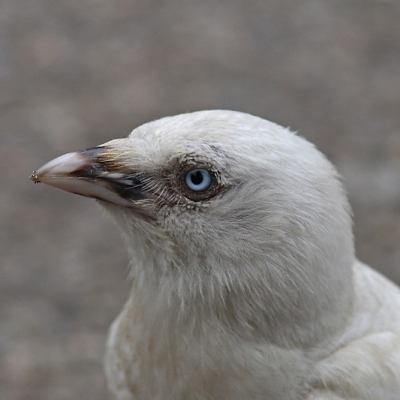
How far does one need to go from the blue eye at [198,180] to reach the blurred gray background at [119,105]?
3171mm

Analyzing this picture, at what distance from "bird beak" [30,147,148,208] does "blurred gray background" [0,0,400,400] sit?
9.95 ft

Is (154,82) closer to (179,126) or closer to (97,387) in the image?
(97,387)

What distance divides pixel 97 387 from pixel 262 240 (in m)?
3.26

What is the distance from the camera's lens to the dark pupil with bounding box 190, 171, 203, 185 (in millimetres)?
2635

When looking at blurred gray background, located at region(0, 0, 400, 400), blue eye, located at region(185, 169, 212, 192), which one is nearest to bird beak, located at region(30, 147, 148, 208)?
blue eye, located at region(185, 169, 212, 192)

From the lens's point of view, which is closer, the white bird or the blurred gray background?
the white bird

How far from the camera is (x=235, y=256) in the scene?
104 inches

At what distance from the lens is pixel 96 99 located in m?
7.92

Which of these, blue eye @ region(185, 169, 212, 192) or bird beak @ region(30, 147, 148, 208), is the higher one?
bird beak @ region(30, 147, 148, 208)

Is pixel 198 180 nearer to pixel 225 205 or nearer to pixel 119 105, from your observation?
pixel 225 205

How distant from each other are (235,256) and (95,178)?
613mm

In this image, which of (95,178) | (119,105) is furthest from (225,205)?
(119,105)

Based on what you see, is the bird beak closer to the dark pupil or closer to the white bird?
the white bird

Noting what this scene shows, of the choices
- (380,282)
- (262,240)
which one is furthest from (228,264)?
(380,282)
